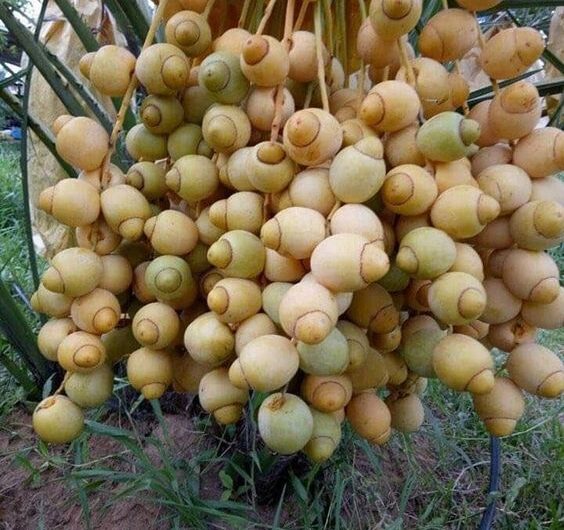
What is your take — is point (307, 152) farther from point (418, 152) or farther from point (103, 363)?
point (103, 363)

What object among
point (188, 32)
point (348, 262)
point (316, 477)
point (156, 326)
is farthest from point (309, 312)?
point (316, 477)

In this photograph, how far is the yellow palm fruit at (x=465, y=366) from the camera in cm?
36

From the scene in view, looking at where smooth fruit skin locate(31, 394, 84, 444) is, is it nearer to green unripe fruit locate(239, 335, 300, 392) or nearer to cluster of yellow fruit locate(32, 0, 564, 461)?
cluster of yellow fruit locate(32, 0, 564, 461)

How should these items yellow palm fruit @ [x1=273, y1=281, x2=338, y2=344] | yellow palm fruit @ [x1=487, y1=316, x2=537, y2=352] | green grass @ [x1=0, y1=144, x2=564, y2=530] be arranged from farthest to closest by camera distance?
1. green grass @ [x1=0, y1=144, x2=564, y2=530]
2. yellow palm fruit @ [x1=487, y1=316, x2=537, y2=352]
3. yellow palm fruit @ [x1=273, y1=281, x2=338, y2=344]

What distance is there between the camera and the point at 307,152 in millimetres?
359

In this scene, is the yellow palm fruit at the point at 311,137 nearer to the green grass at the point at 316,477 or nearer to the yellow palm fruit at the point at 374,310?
the yellow palm fruit at the point at 374,310

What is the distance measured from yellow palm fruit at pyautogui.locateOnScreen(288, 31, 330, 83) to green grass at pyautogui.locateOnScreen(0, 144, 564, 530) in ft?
1.66

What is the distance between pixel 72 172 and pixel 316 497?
60cm

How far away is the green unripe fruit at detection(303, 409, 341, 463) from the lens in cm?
39

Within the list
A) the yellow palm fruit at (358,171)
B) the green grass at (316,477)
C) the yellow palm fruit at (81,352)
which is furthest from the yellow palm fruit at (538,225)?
the green grass at (316,477)

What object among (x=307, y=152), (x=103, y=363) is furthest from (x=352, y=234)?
(x=103, y=363)

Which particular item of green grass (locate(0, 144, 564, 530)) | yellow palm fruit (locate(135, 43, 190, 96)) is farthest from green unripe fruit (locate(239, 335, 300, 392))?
green grass (locate(0, 144, 564, 530))

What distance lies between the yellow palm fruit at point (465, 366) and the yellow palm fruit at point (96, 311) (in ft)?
0.78

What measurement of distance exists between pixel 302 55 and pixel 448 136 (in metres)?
0.13
